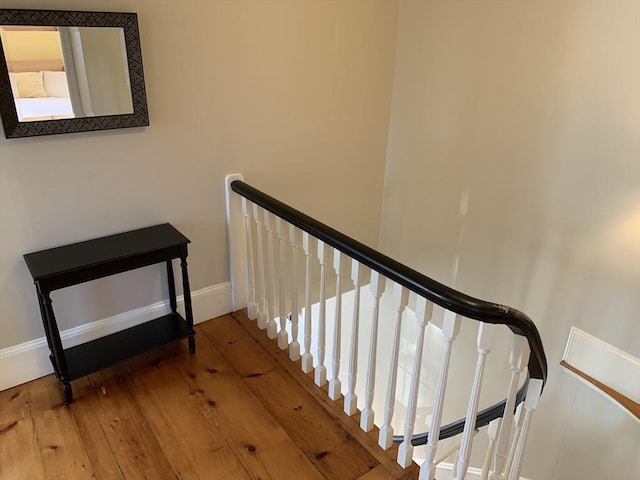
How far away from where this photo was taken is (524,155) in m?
2.58

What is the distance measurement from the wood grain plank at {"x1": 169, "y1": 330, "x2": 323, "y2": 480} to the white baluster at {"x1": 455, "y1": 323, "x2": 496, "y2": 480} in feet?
1.84

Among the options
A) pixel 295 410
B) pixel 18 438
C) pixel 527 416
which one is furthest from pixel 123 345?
pixel 527 416

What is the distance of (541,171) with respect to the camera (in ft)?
8.32

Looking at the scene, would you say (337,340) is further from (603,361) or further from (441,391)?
(603,361)

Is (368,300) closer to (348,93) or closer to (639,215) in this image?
(348,93)

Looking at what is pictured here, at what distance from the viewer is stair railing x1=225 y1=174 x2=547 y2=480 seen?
4.78ft

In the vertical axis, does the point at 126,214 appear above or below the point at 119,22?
below

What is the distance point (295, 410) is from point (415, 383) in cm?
69

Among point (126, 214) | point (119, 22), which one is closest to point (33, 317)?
point (126, 214)

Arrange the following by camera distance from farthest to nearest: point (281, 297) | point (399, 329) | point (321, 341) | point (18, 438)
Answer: point (281, 297) → point (321, 341) → point (18, 438) → point (399, 329)

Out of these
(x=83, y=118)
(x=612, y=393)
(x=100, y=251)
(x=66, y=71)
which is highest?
(x=66, y=71)

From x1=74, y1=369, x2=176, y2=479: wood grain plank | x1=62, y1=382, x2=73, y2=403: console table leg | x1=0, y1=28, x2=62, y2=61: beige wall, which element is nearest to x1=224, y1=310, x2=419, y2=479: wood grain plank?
x1=74, y1=369, x2=176, y2=479: wood grain plank

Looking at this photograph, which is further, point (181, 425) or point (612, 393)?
point (612, 393)

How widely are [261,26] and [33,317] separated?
5.81 feet
